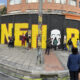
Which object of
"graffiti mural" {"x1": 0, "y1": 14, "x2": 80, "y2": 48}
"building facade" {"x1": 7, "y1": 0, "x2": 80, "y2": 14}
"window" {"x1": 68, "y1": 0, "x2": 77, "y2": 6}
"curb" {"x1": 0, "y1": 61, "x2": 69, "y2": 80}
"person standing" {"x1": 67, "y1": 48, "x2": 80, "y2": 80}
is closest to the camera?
"person standing" {"x1": 67, "y1": 48, "x2": 80, "y2": 80}

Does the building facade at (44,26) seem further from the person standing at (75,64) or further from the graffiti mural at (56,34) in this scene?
the person standing at (75,64)

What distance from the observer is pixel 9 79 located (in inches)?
251

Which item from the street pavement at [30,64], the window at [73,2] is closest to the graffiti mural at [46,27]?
the street pavement at [30,64]

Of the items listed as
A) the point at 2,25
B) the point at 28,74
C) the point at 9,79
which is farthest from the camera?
the point at 2,25

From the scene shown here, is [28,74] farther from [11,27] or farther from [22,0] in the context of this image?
[22,0]

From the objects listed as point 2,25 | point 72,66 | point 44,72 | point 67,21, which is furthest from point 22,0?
point 72,66

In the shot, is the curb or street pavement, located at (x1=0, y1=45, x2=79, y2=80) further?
street pavement, located at (x1=0, y1=45, x2=79, y2=80)

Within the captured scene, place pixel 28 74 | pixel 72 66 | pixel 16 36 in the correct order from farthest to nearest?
pixel 16 36
pixel 28 74
pixel 72 66

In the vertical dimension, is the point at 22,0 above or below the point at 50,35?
above

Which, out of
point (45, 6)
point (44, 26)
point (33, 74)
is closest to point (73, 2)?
point (45, 6)

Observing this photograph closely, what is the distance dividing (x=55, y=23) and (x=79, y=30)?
4.10 meters

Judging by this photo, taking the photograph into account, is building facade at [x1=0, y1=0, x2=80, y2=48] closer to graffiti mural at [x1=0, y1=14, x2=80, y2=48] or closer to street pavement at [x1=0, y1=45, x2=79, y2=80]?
graffiti mural at [x1=0, y1=14, x2=80, y2=48]

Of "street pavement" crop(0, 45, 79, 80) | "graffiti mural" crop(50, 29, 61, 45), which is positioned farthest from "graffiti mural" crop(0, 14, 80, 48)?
"street pavement" crop(0, 45, 79, 80)

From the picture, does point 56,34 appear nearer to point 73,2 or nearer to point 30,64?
point 30,64
